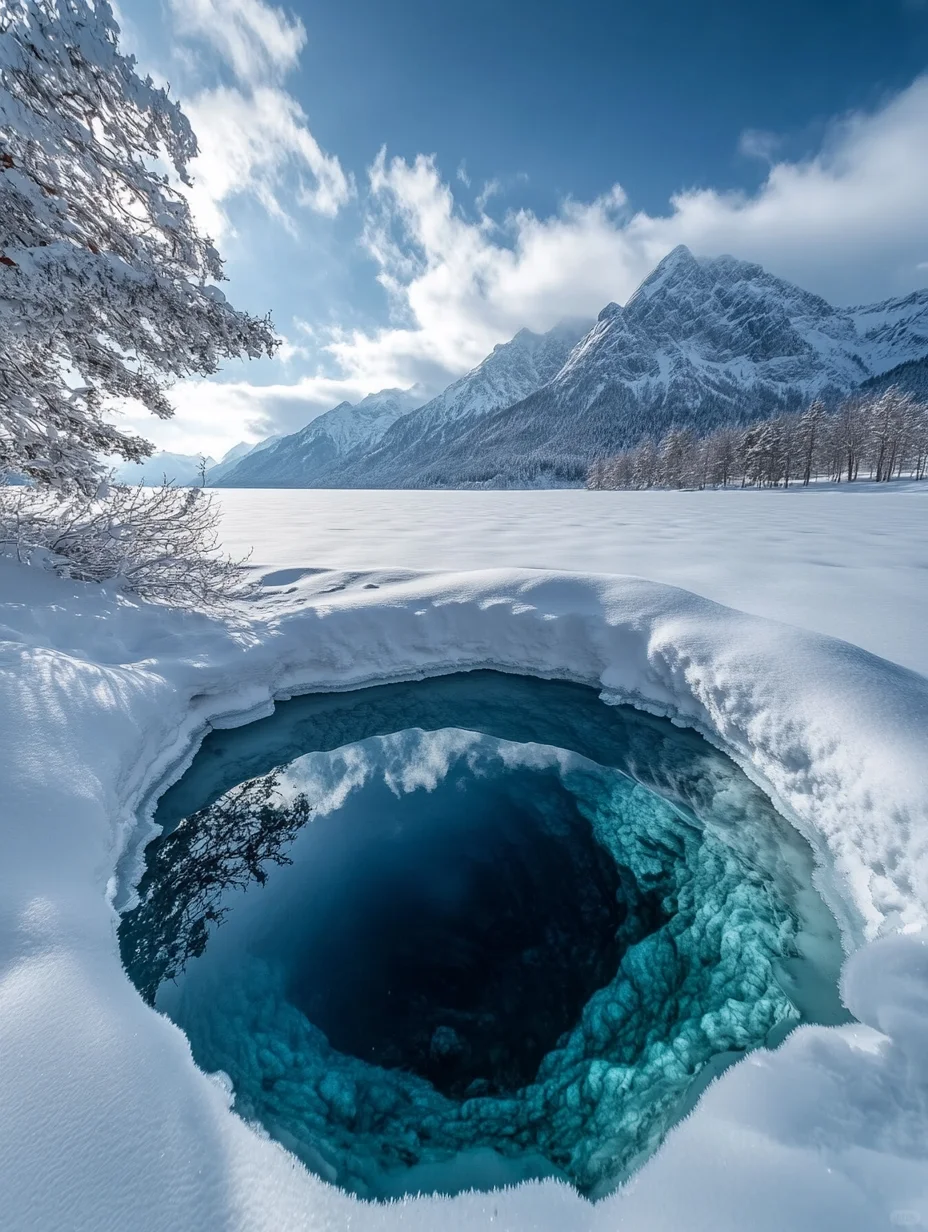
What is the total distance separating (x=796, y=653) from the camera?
5.64 meters

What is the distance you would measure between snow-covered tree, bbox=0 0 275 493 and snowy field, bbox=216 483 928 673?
5.00m

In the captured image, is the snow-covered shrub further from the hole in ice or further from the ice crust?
the ice crust

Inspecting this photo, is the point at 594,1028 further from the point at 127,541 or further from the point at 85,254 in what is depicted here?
the point at 127,541

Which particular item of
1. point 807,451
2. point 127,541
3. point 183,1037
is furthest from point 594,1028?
point 807,451

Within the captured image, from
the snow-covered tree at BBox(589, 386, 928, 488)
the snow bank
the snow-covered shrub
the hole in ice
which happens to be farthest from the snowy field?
the snow-covered tree at BBox(589, 386, 928, 488)

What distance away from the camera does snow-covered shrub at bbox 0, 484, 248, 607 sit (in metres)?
7.45

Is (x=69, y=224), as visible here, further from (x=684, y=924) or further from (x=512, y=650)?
(x=684, y=924)

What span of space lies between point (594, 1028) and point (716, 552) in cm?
1114

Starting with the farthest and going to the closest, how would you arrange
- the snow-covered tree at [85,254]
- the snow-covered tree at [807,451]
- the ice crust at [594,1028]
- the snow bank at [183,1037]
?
the snow-covered tree at [807,451] < the snow-covered tree at [85,254] < the ice crust at [594,1028] < the snow bank at [183,1037]

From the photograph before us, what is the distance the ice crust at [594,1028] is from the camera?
283 cm

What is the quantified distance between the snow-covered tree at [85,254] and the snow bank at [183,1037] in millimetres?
2437

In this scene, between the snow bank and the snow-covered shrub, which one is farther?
the snow-covered shrub

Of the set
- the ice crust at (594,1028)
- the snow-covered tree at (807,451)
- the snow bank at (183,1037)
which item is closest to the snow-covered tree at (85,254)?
the snow bank at (183,1037)

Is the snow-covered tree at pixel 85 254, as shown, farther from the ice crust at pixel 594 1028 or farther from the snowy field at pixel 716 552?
the ice crust at pixel 594 1028
